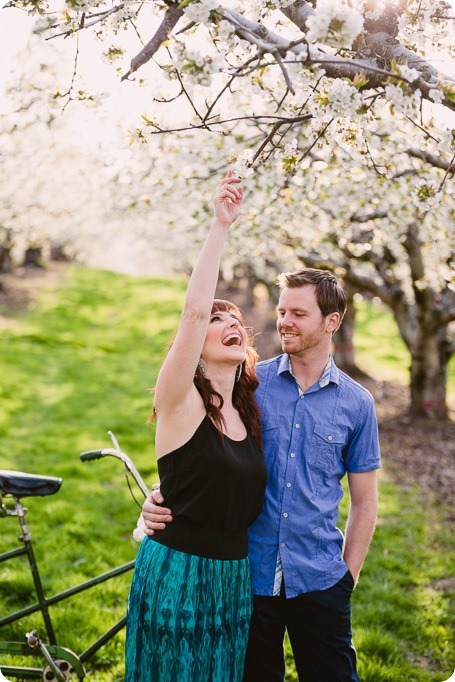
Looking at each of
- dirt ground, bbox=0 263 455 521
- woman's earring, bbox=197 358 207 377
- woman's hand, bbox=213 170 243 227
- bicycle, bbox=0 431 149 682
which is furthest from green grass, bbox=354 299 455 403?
woman's hand, bbox=213 170 243 227

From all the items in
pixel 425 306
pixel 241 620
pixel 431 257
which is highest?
pixel 431 257

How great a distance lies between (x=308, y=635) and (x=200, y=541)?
63 cm

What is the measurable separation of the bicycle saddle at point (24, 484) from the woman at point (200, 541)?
934mm

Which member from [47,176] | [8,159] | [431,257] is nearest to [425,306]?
[431,257]

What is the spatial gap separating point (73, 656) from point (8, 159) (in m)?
11.7

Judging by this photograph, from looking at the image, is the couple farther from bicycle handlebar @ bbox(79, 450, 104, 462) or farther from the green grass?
A: the green grass

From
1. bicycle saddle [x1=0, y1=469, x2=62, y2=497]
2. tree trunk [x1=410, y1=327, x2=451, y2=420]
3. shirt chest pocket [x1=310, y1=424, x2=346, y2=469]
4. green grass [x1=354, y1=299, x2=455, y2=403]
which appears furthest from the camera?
green grass [x1=354, y1=299, x2=455, y2=403]

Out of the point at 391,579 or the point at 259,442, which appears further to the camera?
the point at 391,579

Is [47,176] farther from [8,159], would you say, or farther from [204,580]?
[204,580]

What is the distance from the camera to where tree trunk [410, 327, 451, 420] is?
396 inches

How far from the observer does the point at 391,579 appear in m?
4.96

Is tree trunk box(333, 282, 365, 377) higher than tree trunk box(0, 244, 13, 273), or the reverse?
tree trunk box(0, 244, 13, 273)

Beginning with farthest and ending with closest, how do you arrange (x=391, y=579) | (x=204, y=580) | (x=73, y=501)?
(x=73, y=501)
(x=391, y=579)
(x=204, y=580)

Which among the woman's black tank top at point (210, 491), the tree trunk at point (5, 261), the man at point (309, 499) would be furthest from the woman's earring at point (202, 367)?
the tree trunk at point (5, 261)
